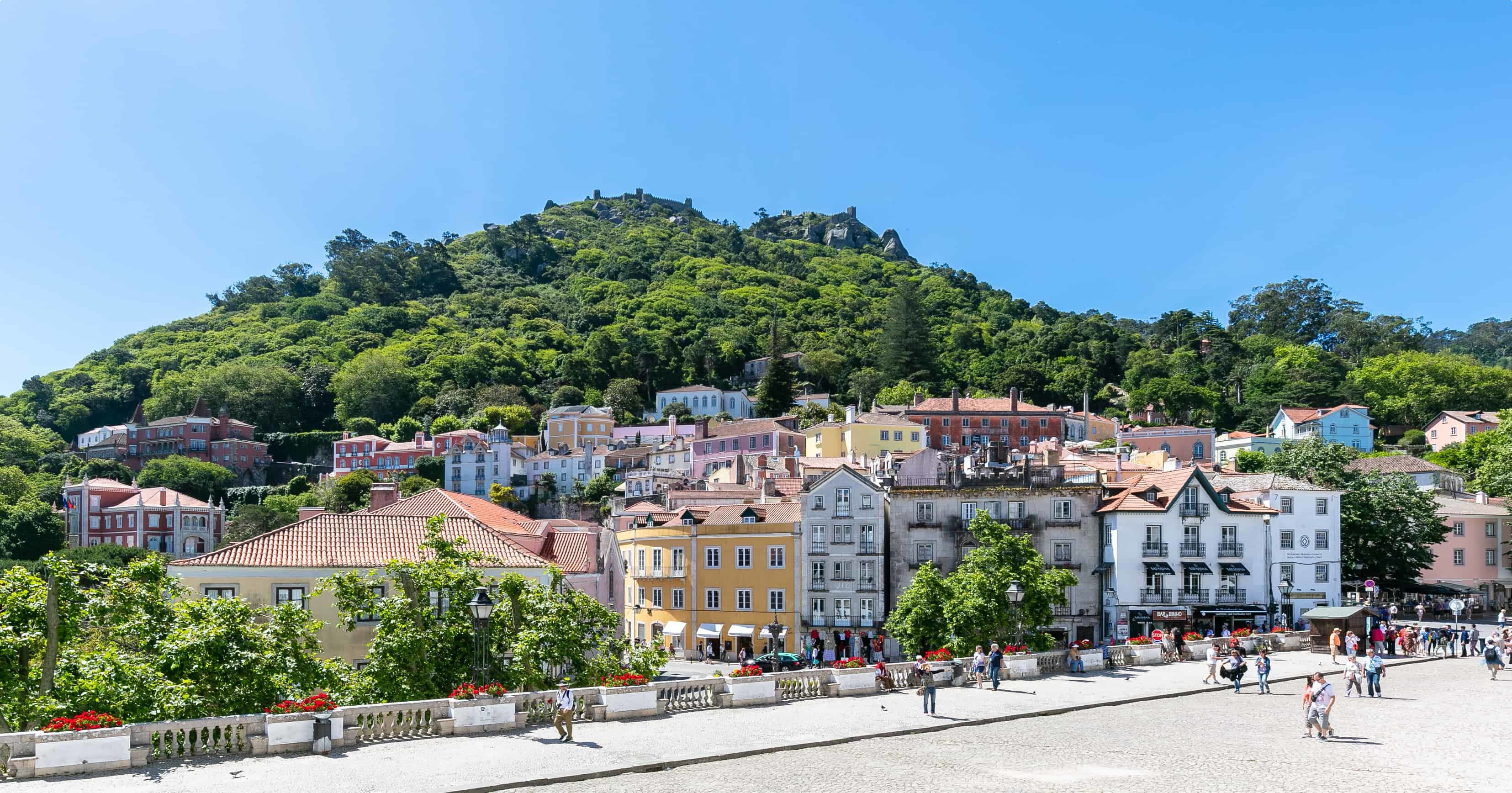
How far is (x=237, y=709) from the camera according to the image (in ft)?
70.6

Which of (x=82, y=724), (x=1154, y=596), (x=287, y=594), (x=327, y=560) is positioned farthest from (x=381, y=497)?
(x=82, y=724)

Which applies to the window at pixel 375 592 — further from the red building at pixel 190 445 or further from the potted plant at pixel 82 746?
the red building at pixel 190 445

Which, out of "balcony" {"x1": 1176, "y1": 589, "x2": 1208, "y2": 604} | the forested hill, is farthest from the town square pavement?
the forested hill

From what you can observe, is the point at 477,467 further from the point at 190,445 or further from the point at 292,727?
the point at 292,727

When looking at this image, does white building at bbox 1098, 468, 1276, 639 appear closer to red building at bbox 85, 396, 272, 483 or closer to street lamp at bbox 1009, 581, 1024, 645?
street lamp at bbox 1009, 581, 1024, 645

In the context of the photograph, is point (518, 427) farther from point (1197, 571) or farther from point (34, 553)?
point (1197, 571)

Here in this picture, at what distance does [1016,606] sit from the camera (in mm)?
34188

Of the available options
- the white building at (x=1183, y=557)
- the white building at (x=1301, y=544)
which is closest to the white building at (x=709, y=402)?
the white building at (x=1301, y=544)

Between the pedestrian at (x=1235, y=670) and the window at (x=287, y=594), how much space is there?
2665 centimetres

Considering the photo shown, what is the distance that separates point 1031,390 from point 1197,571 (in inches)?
3367

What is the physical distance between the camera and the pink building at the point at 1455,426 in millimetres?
111812

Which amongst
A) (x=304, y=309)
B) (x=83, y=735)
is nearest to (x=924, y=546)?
(x=83, y=735)

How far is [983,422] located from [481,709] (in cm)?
9013

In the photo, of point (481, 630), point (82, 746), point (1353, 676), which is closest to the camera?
point (82, 746)
